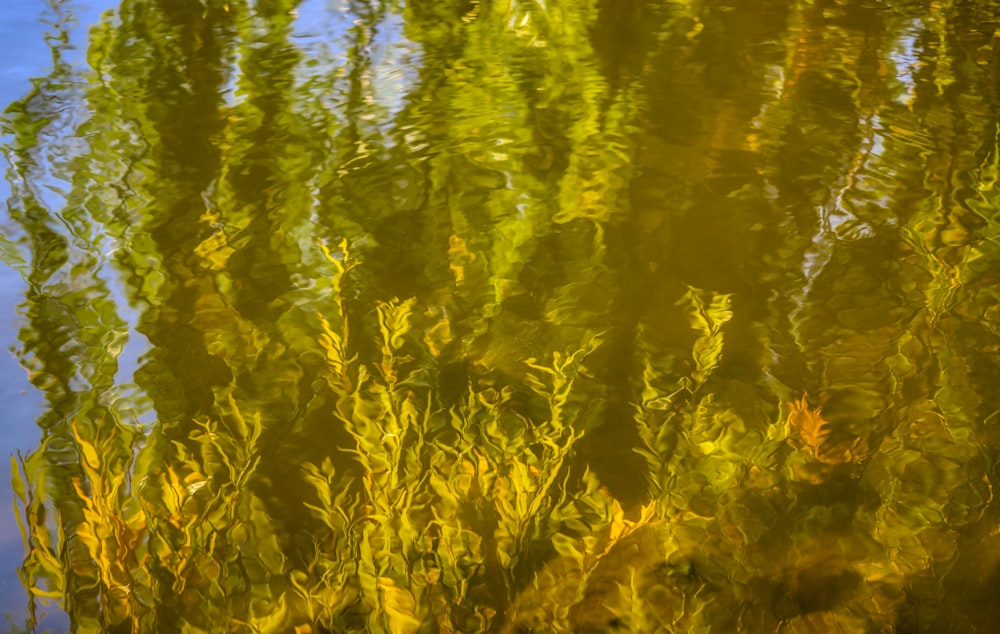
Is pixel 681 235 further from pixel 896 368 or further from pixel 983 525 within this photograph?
pixel 983 525

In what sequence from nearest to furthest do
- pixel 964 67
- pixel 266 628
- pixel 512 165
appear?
pixel 266 628, pixel 512 165, pixel 964 67

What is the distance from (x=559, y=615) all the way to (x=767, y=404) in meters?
0.43

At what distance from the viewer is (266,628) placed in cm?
95

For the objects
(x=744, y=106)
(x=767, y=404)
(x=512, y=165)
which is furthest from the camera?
(x=744, y=106)

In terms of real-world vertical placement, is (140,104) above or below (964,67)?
below

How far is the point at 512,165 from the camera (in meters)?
1.73

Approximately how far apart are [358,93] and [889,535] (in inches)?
56.8

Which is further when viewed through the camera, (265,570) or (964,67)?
(964,67)

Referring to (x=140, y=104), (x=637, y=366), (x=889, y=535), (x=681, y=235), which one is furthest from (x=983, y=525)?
(x=140, y=104)

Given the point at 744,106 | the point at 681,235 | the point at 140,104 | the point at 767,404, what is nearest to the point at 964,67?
Answer: the point at 744,106

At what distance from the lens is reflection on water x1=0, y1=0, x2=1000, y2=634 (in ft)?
3.29

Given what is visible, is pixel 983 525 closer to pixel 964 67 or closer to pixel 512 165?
pixel 512 165

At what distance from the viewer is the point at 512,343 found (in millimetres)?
1316

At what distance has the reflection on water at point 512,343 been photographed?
1002mm
